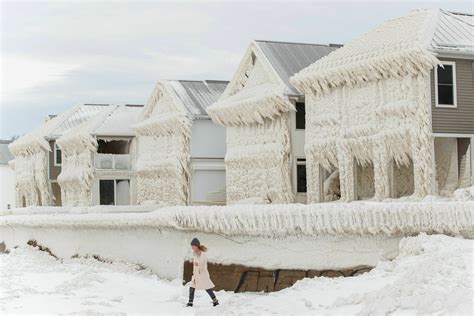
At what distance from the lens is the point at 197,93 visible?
4197 cm

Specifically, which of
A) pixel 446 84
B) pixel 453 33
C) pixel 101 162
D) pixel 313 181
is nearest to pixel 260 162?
pixel 313 181

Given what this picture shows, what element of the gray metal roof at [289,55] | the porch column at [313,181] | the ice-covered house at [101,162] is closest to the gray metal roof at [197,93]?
the ice-covered house at [101,162]

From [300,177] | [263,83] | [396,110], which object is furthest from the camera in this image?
[263,83]

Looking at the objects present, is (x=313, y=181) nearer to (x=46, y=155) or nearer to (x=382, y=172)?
(x=382, y=172)

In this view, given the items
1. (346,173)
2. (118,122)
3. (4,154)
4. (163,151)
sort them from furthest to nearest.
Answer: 1. (4,154)
2. (118,122)
3. (163,151)
4. (346,173)

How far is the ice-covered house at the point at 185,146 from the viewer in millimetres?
40062

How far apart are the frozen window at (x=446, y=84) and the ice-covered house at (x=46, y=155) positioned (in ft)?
97.5

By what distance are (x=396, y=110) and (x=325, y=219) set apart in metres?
9.80

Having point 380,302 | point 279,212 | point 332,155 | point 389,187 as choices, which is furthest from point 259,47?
point 380,302

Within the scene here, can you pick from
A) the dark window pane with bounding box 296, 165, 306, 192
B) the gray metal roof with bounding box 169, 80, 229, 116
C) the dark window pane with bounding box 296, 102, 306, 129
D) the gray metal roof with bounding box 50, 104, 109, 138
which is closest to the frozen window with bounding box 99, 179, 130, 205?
the gray metal roof with bounding box 50, 104, 109, 138

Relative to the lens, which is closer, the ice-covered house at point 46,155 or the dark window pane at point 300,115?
the dark window pane at point 300,115

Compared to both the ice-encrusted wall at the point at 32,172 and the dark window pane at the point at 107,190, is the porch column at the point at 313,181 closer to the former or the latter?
the dark window pane at the point at 107,190

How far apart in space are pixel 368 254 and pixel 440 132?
10043mm

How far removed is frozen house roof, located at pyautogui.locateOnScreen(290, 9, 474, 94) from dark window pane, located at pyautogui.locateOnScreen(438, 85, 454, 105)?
4.11 feet
